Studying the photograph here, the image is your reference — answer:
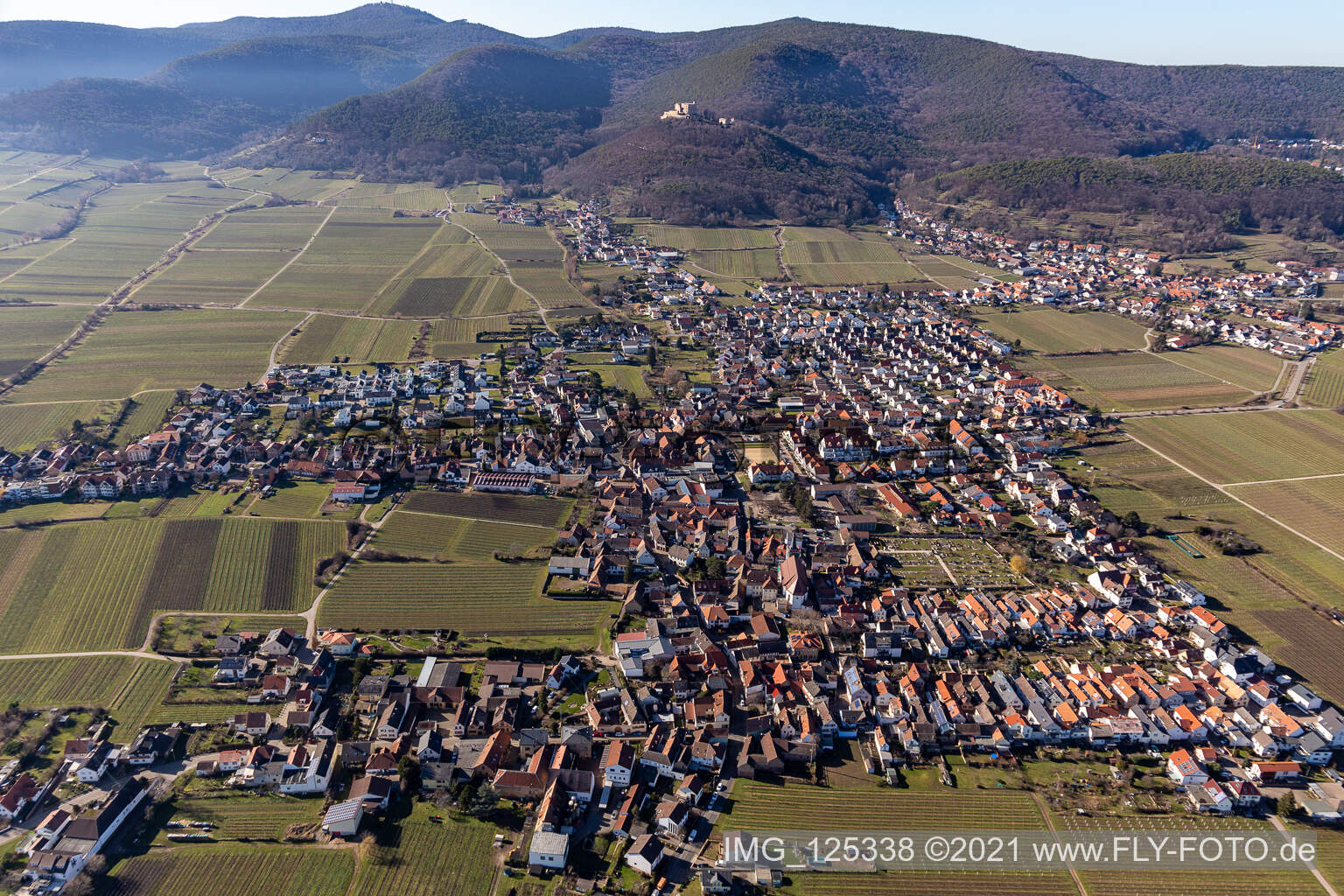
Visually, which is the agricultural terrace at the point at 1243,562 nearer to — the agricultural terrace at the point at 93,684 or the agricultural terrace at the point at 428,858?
the agricultural terrace at the point at 428,858

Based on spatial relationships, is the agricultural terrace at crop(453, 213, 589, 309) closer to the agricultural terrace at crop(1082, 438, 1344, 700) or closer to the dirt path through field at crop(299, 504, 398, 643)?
the dirt path through field at crop(299, 504, 398, 643)

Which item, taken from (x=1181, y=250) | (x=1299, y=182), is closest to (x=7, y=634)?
(x=1181, y=250)

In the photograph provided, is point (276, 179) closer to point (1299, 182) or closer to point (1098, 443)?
point (1098, 443)

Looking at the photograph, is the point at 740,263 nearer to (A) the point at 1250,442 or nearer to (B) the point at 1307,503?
(A) the point at 1250,442

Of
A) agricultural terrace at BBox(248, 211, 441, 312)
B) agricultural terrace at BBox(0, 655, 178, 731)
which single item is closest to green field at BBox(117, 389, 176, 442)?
agricultural terrace at BBox(0, 655, 178, 731)

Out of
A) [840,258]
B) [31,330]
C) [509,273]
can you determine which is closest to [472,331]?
[509,273]

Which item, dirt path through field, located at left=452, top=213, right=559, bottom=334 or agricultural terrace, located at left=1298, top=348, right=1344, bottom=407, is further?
dirt path through field, located at left=452, top=213, right=559, bottom=334
